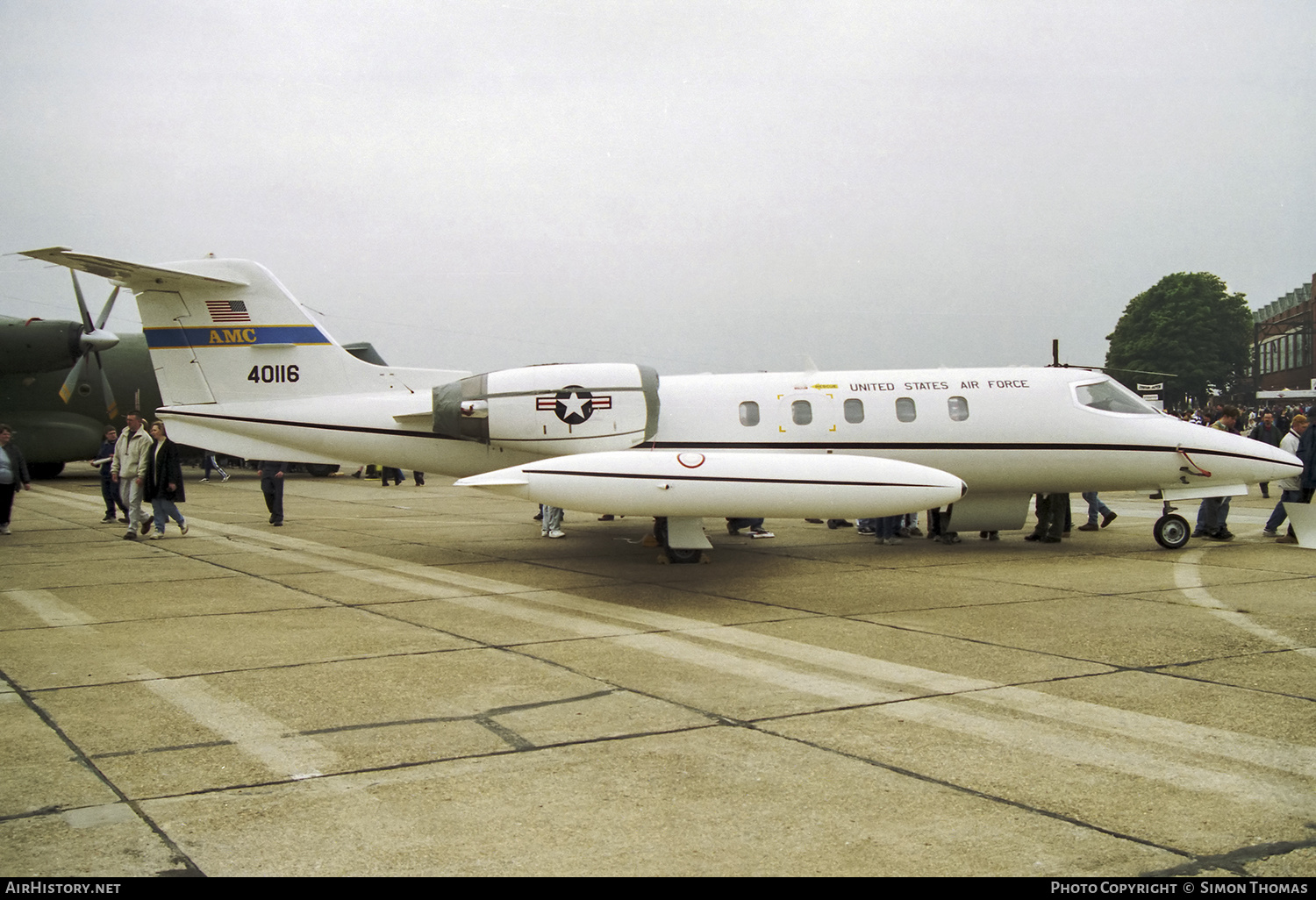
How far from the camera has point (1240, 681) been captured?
6875mm

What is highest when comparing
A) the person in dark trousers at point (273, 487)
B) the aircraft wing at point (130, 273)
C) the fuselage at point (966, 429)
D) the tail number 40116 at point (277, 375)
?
the aircraft wing at point (130, 273)

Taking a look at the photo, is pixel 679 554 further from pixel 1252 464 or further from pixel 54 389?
pixel 54 389

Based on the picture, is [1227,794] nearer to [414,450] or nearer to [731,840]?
[731,840]

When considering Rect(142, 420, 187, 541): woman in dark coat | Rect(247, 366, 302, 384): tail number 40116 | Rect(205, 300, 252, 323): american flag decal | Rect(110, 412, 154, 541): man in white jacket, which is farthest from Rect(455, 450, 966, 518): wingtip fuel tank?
Rect(110, 412, 154, 541): man in white jacket

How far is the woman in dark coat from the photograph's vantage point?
15172 mm

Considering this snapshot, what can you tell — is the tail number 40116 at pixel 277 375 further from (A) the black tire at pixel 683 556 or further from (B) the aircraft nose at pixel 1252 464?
(B) the aircraft nose at pixel 1252 464

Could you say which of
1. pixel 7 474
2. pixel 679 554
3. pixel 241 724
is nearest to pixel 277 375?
pixel 7 474

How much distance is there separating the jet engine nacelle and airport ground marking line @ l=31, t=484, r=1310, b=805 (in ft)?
11.9

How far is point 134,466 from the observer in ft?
50.6

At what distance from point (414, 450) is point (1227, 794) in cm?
1121

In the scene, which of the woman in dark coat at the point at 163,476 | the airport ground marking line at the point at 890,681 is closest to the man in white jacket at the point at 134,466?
the woman in dark coat at the point at 163,476

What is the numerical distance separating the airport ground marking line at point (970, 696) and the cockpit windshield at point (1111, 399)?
787 centimetres

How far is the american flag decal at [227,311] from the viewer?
1406cm
